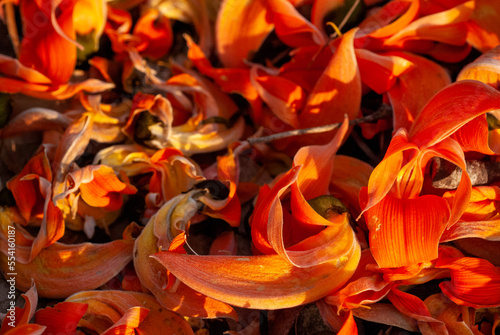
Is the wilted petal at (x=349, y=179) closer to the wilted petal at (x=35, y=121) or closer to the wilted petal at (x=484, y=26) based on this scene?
the wilted petal at (x=484, y=26)

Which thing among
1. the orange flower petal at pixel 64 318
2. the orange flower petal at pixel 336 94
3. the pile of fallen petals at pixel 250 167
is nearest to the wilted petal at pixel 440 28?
the pile of fallen petals at pixel 250 167

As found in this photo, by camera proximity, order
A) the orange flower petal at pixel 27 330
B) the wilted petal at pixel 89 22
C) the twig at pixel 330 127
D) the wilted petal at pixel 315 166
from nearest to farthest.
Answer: the orange flower petal at pixel 27 330 < the wilted petal at pixel 315 166 < the twig at pixel 330 127 < the wilted petal at pixel 89 22

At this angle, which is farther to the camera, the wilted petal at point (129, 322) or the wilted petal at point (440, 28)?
the wilted petal at point (440, 28)

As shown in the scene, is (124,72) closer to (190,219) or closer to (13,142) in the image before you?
(13,142)

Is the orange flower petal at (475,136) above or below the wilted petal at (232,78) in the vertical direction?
above

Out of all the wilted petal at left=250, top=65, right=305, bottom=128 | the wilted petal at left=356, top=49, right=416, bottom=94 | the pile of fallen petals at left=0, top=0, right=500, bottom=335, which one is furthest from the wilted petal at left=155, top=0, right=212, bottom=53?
the wilted petal at left=356, top=49, right=416, bottom=94

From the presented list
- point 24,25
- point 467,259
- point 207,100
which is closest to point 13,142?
point 24,25

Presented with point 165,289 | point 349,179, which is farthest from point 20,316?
point 349,179

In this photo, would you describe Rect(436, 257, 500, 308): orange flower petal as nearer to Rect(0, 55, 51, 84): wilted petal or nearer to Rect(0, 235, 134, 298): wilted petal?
Rect(0, 235, 134, 298): wilted petal
